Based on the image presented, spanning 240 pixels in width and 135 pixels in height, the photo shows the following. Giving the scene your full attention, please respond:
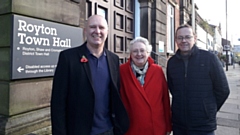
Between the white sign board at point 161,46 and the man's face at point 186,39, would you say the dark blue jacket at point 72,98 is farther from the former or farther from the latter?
the white sign board at point 161,46

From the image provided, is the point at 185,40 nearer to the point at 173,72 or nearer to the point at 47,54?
the point at 173,72

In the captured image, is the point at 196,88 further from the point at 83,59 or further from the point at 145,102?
the point at 83,59

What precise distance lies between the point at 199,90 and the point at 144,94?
580 mm

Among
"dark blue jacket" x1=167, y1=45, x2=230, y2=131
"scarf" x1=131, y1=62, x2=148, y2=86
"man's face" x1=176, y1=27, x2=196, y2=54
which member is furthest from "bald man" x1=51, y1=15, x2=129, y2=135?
"man's face" x1=176, y1=27, x2=196, y2=54

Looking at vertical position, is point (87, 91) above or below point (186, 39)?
below

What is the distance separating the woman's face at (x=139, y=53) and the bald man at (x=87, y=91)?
46 cm

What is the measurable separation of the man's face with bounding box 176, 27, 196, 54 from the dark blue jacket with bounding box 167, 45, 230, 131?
0.07 metres

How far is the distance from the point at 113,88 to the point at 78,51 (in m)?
0.46

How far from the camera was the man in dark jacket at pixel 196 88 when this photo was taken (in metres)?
2.25

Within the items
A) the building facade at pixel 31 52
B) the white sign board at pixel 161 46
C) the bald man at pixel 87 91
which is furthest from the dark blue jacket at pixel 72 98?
the white sign board at pixel 161 46

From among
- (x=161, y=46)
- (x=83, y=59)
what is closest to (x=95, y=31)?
(x=83, y=59)

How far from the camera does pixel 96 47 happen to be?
6.43 feet

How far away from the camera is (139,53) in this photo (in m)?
2.38

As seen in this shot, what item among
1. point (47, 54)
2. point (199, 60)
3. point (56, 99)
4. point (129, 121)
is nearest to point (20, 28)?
point (47, 54)
